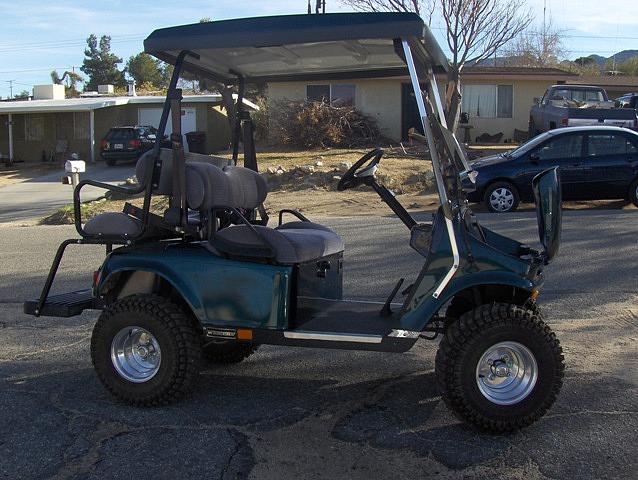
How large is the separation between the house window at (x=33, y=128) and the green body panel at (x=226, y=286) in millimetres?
32444

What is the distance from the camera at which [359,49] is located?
4730 millimetres

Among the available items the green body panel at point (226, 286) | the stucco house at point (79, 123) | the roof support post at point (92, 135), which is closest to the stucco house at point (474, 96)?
the stucco house at point (79, 123)

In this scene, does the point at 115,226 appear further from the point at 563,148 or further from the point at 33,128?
the point at 33,128

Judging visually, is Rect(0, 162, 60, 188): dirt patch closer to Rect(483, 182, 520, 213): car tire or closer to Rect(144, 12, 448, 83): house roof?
Rect(483, 182, 520, 213): car tire

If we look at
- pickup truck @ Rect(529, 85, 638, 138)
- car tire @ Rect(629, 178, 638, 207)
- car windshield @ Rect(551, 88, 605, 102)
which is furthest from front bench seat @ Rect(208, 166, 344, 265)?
car windshield @ Rect(551, 88, 605, 102)

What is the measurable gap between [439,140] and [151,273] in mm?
2034

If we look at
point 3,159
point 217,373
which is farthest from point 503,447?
point 3,159

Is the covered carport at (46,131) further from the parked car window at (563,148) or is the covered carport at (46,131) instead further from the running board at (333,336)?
the running board at (333,336)

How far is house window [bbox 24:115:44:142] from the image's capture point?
3409 cm

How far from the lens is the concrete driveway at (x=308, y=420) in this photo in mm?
3713

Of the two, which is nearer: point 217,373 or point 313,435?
point 313,435

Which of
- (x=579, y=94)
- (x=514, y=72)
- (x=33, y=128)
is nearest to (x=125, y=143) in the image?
(x=33, y=128)

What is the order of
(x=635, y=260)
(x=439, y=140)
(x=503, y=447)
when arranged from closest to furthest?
1. (x=503, y=447)
2. (x=439, y=140)
3. (x=635, y=260)

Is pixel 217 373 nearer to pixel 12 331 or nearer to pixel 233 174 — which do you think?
pixel 233 174
